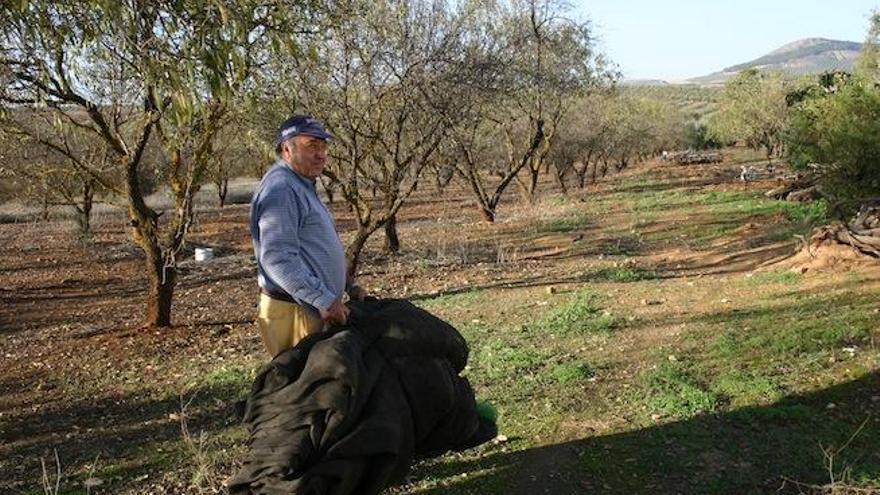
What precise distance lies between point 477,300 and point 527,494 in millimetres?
5902

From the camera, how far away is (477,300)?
993 cm

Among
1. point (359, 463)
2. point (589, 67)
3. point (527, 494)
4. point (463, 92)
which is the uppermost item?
point (589, 67)

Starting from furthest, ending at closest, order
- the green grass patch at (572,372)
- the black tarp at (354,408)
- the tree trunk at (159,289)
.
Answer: the tree trunk at (159,289)
the green grass patch at (572,372)
the black tarp at (354,408)

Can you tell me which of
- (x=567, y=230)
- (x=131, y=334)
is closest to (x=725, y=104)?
(x=567, y=230)

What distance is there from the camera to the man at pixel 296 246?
3.23m

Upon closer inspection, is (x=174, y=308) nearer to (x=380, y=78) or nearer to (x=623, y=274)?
(x=380, y=78)

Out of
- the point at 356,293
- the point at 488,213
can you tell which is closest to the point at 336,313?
the point at 356,293

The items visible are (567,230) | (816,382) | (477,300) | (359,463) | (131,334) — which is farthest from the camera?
(567,230)

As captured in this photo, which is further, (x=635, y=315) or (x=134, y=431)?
(x=635, y=315)

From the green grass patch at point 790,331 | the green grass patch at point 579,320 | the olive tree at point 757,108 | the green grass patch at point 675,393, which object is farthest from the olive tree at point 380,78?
the olive tree at point 757,108

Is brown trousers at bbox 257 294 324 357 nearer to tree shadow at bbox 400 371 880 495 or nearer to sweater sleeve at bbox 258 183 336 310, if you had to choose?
sweater sleeve at bbox 258 183 336 310

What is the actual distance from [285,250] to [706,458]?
9.49 feet

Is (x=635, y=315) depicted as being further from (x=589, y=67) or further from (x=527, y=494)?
(x=589, y=67)

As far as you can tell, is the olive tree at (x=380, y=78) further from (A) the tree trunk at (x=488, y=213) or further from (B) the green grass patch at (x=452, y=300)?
(A) the tree trunk at (x=488, y=213)
